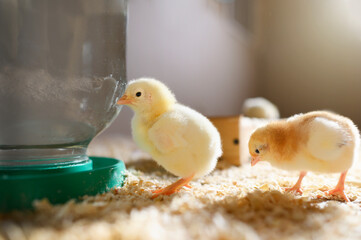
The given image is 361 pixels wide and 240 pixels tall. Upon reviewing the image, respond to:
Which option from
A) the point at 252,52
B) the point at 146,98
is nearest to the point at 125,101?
the point at 146,98

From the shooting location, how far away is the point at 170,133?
2.99ft

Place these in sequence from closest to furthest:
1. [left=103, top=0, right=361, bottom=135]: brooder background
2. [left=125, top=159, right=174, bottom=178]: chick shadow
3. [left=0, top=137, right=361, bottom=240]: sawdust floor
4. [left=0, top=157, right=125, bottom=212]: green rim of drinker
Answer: [left=0, top=137, right=361, bottom=240]: sawdust floor < [left=0, top=157, right=125, bottom=212]: green rim of drinker < [left=125, top=159, right=174, bottom=178]: chick shadow < [left=103, top=0, right=361, bottom=135]: brooder background

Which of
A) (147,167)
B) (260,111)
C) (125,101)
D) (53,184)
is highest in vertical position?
(125,101)

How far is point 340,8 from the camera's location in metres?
3.36

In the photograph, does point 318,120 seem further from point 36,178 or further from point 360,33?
point 360,33

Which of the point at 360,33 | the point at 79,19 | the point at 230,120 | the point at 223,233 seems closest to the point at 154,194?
the point at 223,233

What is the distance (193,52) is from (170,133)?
196 cm

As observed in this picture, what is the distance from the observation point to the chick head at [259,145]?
0.97m

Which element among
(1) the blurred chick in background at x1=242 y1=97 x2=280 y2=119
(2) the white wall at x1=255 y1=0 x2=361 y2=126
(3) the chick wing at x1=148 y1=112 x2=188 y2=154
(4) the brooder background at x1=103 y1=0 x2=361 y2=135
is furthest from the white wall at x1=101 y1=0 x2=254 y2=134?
(3) the chick wing at x1=148 y1=112 x2=188 y2=154

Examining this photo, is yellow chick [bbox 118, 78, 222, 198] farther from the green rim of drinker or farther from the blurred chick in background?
the blurred chick in background

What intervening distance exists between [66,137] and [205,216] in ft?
1.61

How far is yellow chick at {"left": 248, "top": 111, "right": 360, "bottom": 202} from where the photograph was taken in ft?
2.93

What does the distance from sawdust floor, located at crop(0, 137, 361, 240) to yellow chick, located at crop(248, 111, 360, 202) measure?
0.09 metres

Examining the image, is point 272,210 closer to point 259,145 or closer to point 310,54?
point 259,145
